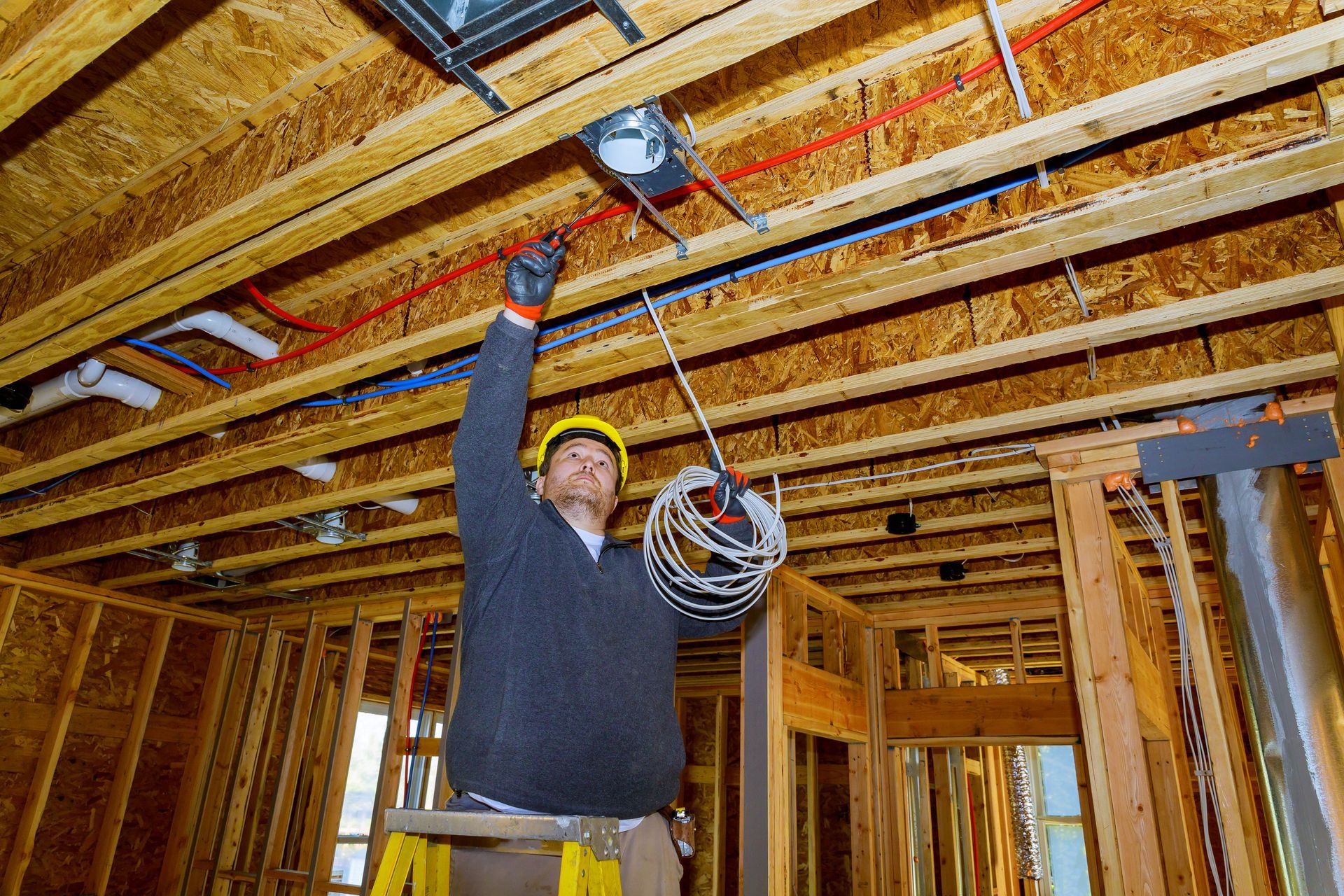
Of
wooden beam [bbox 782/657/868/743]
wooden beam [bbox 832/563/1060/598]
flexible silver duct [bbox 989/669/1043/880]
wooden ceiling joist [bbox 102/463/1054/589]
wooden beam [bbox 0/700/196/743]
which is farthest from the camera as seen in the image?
flexible silver duct [bbox 989/669/1043/880]

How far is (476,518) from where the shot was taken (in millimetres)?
1672

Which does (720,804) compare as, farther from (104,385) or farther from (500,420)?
(500,420)

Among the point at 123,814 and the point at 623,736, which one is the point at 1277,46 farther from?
the point at 123,814

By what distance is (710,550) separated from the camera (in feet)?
6.73

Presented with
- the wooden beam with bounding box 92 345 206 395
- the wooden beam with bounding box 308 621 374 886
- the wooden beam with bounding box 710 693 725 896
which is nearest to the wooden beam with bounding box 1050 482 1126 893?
the wooden beam with bounding box 92 345 206 395

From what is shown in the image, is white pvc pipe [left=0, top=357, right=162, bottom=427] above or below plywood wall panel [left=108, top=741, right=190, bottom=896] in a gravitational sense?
above

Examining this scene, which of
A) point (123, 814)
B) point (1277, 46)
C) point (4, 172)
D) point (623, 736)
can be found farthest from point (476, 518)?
point (123, 814)

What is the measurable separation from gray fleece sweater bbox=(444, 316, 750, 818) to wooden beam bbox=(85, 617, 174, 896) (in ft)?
16.4

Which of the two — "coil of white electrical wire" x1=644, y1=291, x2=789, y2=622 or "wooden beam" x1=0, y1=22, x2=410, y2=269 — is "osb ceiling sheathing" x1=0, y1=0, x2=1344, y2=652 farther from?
"coil of white electrical wire" x1=644, y1=291, x2=789, y2=622

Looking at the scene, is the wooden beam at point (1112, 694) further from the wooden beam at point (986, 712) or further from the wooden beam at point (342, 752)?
the wooden beam at point (342, 752)

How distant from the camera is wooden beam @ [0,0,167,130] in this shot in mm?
1523

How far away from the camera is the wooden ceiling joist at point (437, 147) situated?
1507 mm

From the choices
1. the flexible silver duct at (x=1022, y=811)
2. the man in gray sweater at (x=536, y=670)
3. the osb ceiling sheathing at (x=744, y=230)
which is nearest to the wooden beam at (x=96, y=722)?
the osb ceiling sheathing at (x=744, y=230)

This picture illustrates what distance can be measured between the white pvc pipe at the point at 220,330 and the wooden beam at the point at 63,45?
3.30 feet
